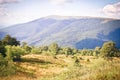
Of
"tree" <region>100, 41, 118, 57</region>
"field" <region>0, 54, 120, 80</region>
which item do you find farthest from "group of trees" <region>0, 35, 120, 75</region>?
"field" <region>0, 54, 120, 80</region>

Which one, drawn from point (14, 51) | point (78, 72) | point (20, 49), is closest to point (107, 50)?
point (20, 49)

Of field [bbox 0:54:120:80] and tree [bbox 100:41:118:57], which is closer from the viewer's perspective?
field [bbox 0:54:120:80]

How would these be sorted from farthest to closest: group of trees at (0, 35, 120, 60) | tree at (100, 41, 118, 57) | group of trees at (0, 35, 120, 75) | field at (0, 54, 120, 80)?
tree at (100, 41, 118, 57) → group of trees at (0, 35, 120, 60) → group of trees at (0, 35, 120, 75) → field at (0, 54, 120, 80)

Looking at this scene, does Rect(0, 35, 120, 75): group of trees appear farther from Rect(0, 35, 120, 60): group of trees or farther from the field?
the field

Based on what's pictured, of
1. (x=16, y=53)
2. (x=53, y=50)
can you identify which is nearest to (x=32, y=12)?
(x=16, y=53)

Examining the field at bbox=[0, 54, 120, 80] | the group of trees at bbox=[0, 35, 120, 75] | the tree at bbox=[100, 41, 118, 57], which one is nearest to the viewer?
the field at bbox=[0, 54, 120, 80]

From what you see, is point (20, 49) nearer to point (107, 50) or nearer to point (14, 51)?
point (14, 51)

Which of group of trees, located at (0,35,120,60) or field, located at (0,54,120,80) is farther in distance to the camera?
group of trees, located at (0,35,120,60)

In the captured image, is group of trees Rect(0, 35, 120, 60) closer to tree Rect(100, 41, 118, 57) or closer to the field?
tree Rect(100, 41, 118, 57)

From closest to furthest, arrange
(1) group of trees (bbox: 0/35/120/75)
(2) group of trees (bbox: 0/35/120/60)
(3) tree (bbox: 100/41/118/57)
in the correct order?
1. (1) group of trees (bbox: 0/35/120/75)
2. (2) group of trees (bbox: 0/35/120/60)
3. (3) tree (bbox: 100/41/118/57)

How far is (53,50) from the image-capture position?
67.4m

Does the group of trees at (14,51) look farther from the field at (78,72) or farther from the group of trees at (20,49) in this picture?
the field at (78,72)

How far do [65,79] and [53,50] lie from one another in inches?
2213

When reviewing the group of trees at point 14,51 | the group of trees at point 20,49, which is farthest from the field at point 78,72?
the group of trees at point 20,49
